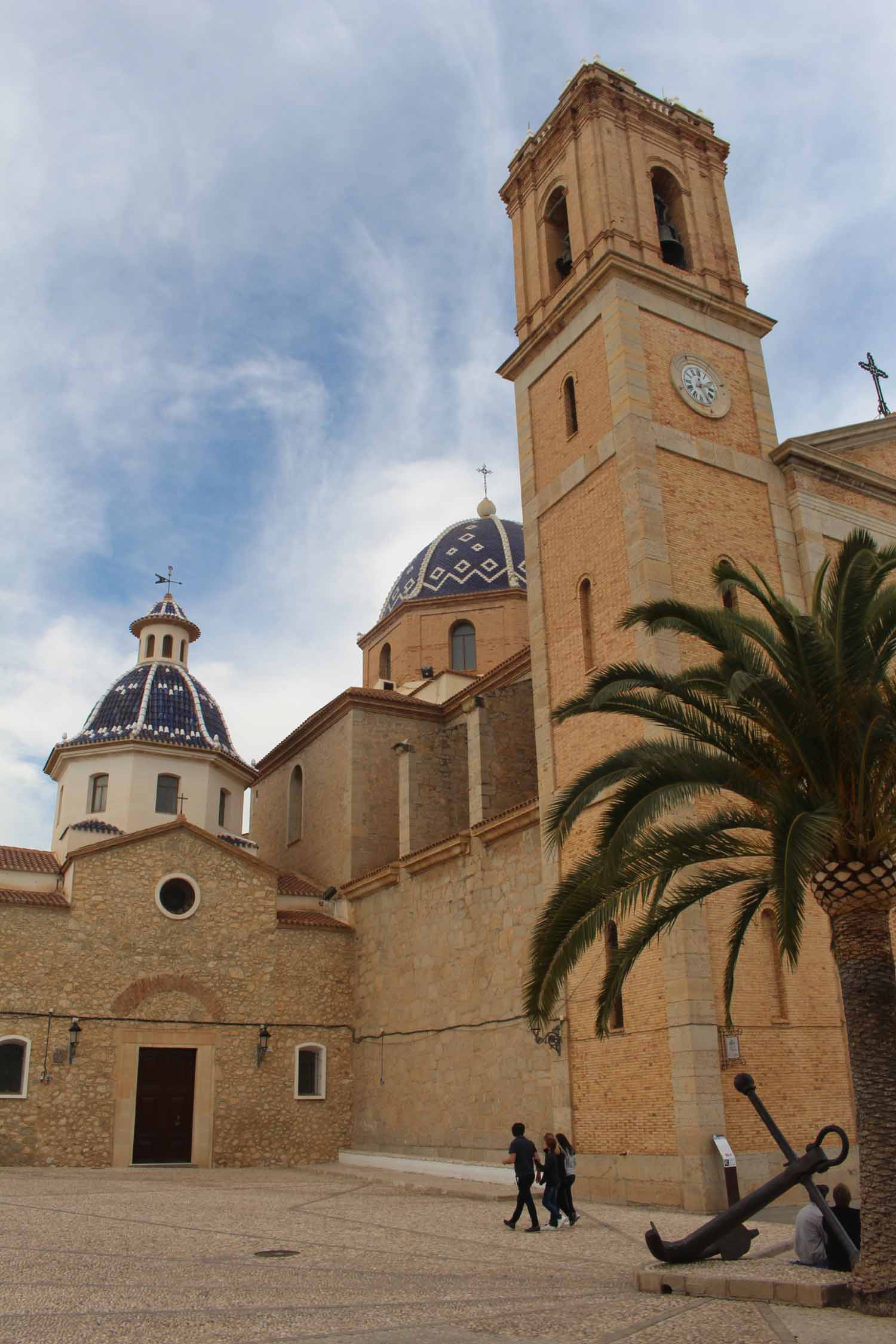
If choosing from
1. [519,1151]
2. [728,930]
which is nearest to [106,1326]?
[519,1151]

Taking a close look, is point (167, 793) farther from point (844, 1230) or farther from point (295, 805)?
point (844, 1230)

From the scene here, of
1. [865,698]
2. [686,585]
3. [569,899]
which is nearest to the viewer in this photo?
[865,698]

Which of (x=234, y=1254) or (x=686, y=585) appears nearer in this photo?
(x=234, y=1254)

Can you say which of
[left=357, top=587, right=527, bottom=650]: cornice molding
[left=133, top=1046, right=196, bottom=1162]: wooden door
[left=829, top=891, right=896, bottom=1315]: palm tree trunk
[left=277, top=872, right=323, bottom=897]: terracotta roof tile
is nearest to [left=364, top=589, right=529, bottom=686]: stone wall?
[left=357, top=587, right=527, bottom=650]: cornice molding

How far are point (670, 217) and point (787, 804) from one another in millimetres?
15267

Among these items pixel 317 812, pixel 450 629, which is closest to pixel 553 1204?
pixel 317 812

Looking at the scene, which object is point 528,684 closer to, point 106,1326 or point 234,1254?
point 234,1254

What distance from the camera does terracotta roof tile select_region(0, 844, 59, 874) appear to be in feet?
68.9

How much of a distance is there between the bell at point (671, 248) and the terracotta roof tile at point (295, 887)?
13.3 m

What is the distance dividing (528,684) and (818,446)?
642 cm

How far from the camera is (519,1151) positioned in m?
10.8

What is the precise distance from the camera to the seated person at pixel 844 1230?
7.54 meters

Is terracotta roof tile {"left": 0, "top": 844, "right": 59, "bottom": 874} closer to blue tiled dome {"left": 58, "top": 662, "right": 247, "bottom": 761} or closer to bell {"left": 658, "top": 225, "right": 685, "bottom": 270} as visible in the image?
blue tiled dome {"left": 58, "top": 662, "right": 247, "bottom": 761}

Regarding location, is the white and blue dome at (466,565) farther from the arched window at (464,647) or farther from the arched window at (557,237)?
the arched window at (557,237)
